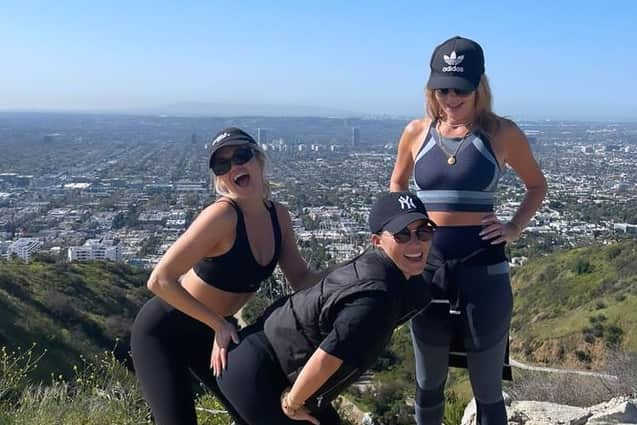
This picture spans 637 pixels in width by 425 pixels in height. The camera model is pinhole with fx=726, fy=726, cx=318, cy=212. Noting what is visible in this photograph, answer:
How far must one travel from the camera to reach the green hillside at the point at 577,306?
62.4 feet

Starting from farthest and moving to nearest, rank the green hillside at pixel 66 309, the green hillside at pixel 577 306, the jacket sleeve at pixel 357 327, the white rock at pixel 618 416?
the green hillside at pixel 577 306 → the green hillside at pixel 66 309 → the white rock at pixel 618 416 → the jacket sleeve at pixel 357 327

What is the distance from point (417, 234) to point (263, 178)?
67cm

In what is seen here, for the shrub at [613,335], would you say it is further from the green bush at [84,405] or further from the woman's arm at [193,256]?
the woman's arm at [193,256]

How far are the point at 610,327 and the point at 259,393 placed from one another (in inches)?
747

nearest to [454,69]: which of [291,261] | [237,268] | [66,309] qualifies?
[291,261]

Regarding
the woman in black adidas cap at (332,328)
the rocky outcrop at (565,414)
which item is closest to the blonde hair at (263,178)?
the woman in black adidas cap at (332,328)

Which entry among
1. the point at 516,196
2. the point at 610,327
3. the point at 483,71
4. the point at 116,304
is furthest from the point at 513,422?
the point at 516,196

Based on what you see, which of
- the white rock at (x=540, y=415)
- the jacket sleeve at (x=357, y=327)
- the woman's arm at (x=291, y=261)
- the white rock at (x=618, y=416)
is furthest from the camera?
the white rock at (x=540, y=415)

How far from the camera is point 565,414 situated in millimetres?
4176

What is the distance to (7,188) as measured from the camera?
2872 inches

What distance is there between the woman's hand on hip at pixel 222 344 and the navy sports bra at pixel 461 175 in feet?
3.05

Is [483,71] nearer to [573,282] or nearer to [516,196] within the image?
[573,282]

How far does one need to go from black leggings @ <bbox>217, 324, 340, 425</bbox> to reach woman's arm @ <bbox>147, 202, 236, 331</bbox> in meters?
0.17

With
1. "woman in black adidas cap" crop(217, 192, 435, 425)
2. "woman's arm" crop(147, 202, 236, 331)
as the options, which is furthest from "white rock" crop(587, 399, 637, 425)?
"woman's arm" crop(147, 202, 236, 331)
